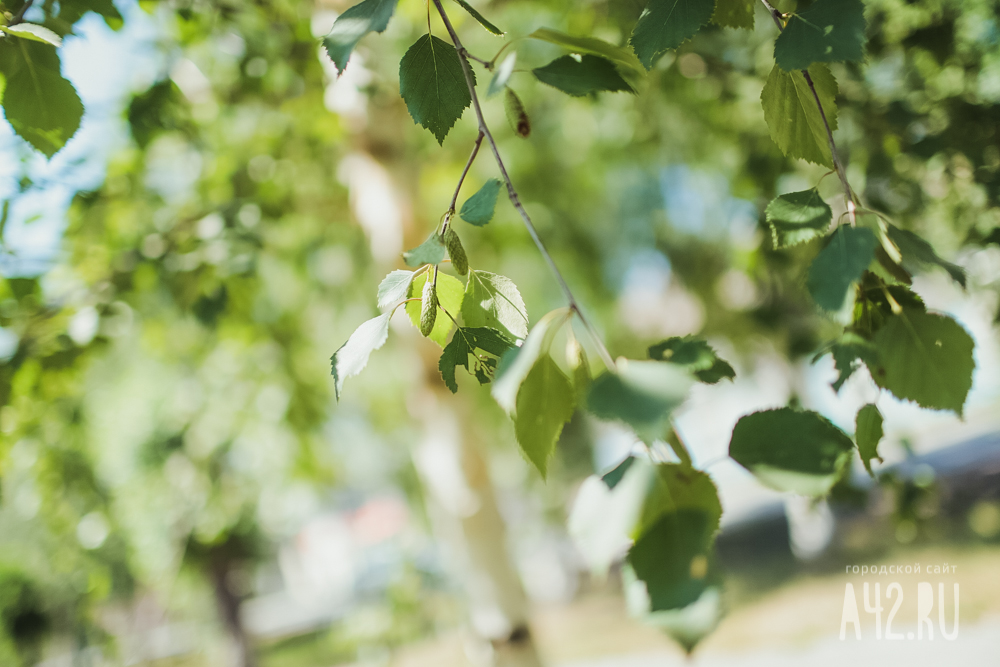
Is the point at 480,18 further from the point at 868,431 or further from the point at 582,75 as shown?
the point at 868,431

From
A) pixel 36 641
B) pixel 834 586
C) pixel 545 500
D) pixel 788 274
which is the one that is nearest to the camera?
pixel 788 274

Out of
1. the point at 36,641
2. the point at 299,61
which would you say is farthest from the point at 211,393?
the point at 36,641

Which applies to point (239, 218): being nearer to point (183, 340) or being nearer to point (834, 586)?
point (183, 340)

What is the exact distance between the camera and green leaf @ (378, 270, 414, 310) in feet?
1.59

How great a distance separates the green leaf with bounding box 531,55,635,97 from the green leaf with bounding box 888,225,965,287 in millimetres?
250

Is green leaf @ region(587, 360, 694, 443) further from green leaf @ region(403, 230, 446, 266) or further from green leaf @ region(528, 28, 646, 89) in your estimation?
green leaf @ region(528, 28, 646, 89)

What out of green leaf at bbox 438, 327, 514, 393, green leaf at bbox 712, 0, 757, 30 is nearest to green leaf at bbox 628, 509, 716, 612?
green leaf at bbox 438, 327, 514, 393

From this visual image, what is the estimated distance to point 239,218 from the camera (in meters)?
1.66

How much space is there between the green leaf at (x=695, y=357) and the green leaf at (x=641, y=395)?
101 mm

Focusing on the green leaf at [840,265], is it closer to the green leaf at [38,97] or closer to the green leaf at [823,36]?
the green leaf at [823,36]

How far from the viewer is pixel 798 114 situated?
A: 54cm

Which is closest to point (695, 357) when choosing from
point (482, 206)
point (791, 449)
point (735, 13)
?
point (791, 449)

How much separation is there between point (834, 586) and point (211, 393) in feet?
18.2

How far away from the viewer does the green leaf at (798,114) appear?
1.77ft
